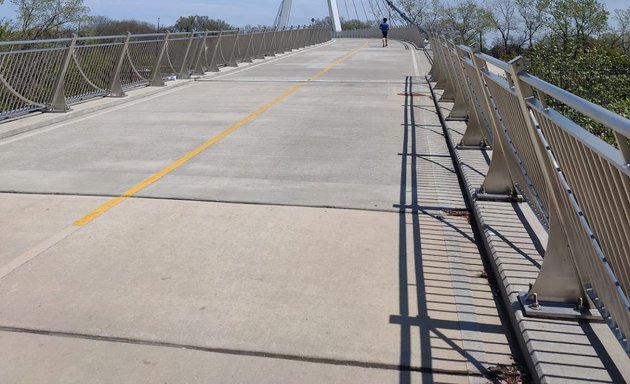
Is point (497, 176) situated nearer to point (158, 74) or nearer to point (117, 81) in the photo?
point (117, 81)

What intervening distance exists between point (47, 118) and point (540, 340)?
10467 mm

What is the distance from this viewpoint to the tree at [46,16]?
35.5 m

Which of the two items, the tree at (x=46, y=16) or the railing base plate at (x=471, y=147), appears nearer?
the railing base plate at (x=471, y=147)

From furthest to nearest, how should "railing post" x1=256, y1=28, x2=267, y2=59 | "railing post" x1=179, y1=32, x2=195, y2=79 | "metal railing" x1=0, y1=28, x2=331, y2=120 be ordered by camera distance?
"railing post" x1=256, y1=28, x2=267, y2=59
"railing post" x1=179, y1=32, x2=195, y2=79
"metal railing" x1=0, y1=28, x2=331, y2=120

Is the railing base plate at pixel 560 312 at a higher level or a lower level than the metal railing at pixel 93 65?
lower

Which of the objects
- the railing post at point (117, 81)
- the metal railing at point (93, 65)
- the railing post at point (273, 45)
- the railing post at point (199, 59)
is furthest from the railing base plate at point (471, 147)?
the railing post at point (273, 45)

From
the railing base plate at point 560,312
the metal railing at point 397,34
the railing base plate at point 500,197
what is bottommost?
the metal railing at point 397,34

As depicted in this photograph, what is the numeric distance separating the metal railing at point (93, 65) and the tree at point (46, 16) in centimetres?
1664

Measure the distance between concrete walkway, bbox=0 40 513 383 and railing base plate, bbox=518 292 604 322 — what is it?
0.80 feet

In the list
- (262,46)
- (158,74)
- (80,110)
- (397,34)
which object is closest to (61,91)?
(80,110)

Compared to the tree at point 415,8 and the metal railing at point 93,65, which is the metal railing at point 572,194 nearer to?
the metal railing at point 93,65

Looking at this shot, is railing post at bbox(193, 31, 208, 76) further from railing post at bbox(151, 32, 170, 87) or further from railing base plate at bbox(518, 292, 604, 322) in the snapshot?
railing base plate at bbox(518, 292, 604, 322)

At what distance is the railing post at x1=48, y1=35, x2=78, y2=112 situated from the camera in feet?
42.2

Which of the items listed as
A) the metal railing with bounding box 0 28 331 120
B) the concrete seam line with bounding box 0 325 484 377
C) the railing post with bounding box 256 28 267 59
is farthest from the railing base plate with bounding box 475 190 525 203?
the railing post with bounding box 256 28 267 59
